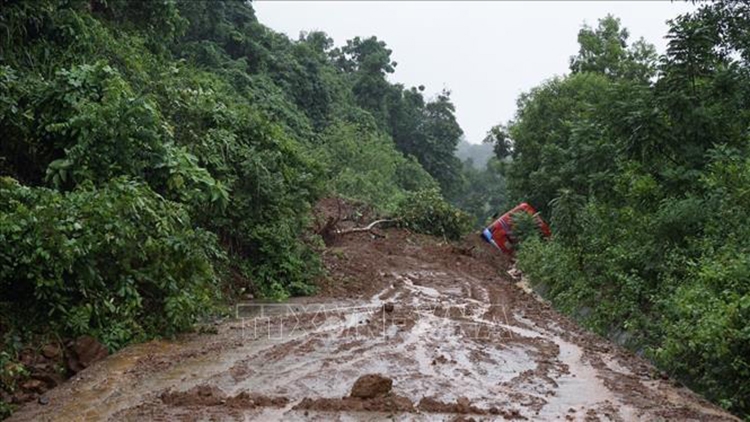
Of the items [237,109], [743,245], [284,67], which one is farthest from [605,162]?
[284,67]

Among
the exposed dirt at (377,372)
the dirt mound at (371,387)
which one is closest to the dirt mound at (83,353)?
the exposed dirt at (377,372)

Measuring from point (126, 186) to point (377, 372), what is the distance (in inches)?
147

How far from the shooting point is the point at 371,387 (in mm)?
6004

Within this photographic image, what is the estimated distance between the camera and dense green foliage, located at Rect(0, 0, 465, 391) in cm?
692

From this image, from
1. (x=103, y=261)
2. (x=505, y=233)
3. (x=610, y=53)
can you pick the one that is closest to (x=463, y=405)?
(x=103, y=261)

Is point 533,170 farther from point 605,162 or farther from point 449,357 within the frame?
point 449,357

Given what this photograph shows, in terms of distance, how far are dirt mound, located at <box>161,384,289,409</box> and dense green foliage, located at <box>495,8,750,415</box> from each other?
4061mm

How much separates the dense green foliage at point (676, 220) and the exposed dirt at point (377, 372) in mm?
432

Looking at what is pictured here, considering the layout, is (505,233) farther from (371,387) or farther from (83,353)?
(83,353)

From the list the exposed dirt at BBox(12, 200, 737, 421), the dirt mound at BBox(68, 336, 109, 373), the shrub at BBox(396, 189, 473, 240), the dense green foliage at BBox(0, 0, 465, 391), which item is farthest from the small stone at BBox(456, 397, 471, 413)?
the shrub at BBox(396, 189, 473, 240)

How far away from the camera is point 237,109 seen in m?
13.8

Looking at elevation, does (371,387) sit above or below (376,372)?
above

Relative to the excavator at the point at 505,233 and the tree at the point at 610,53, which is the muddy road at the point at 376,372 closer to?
the excavator at the point at 505,233

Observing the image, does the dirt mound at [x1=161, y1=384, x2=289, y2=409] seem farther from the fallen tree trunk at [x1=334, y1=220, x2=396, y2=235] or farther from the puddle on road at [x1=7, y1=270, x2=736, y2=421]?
the fallen tree trunk at [x1=334, y1=220, x2=396, y2=235]
